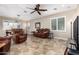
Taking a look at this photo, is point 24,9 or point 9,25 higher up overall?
point 24,9

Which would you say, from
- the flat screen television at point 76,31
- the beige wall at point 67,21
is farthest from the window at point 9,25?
the flat screen television at point 76,31

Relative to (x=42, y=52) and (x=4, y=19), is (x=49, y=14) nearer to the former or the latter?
(x=42, y=52)

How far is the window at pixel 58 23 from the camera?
236 cm

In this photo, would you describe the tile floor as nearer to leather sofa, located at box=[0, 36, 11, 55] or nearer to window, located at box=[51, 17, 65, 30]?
leather sofa, located at box=[0, 36, 11, 55]

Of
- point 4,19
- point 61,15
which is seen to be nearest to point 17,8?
point 4,19

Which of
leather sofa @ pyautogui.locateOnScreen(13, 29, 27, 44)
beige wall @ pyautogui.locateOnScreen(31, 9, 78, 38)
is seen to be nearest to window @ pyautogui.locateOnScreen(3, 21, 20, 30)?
leather sofa @ pyautogui.locateOnScreen(13, 29, 27, 44)

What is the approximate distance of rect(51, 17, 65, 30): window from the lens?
2.36m

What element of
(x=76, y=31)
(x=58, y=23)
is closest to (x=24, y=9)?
(x=58, y=23)

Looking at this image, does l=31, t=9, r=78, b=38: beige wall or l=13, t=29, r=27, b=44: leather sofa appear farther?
l=13, t=29, r=27, b=44: leather sofa

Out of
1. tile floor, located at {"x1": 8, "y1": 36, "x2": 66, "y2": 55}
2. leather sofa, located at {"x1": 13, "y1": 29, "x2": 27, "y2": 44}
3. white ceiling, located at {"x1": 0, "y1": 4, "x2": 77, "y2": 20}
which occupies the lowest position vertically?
tile floor, located at {"x1": 8, "y1": 36, "x2": 66, "y2": 55}

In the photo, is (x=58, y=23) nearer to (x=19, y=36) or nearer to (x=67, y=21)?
(x=67, y=21)

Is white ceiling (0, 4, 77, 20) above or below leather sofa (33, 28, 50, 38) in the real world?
above

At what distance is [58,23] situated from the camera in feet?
7.84

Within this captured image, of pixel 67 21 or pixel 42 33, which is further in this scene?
pixel 42 33
